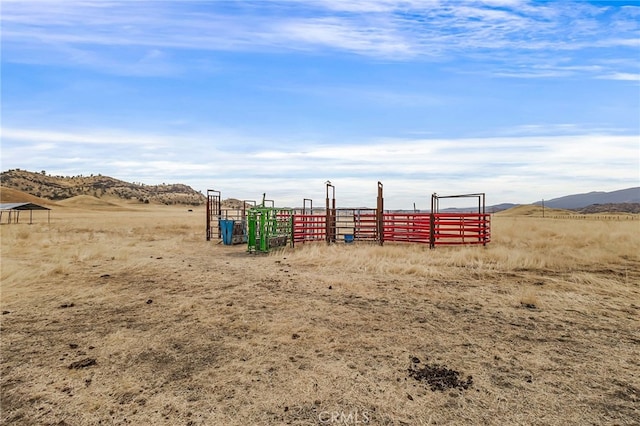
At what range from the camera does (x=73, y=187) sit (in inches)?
4710

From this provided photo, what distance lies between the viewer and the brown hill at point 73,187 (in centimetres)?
10912

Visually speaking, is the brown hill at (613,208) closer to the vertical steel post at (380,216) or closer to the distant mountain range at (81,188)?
the distant mountain range at (81,188)

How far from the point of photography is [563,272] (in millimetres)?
11531

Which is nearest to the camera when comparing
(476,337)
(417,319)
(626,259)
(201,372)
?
(201,372)

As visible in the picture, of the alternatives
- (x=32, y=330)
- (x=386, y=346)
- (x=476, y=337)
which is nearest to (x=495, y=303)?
(x=476, y=337)

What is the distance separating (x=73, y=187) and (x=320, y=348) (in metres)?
136

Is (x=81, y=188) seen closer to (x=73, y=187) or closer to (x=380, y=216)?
(x=73, y=187)

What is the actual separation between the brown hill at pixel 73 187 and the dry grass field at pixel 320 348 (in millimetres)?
114758

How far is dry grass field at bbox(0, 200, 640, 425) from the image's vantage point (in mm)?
3996

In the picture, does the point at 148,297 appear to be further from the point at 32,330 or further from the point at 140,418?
the point at 140,418

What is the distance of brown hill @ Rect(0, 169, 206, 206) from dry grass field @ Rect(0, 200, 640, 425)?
114758mm

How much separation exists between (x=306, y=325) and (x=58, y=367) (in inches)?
134

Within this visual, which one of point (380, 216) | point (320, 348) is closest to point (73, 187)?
point (380, 216)

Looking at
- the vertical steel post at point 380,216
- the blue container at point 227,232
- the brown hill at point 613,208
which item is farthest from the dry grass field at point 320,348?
the brown hill at point 613,208
